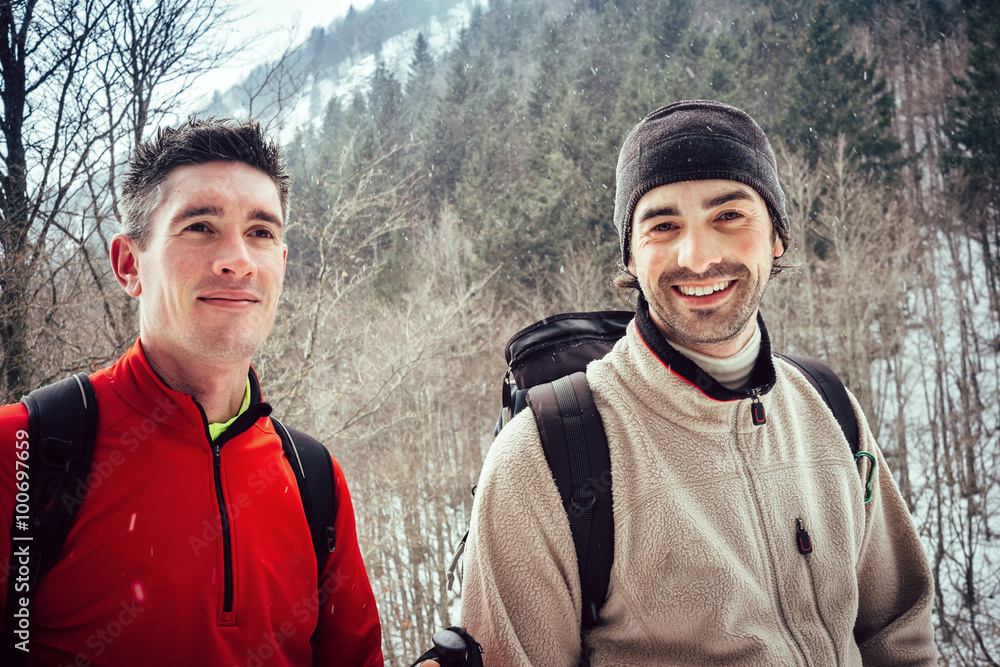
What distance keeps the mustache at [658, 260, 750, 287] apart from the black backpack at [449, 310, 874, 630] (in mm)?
369

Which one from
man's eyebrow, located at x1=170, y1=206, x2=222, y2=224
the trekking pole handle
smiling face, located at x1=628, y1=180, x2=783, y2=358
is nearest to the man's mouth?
smiling face, located at x1=628, y1=180, x2=783, y2=358

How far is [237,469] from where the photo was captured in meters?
1.45

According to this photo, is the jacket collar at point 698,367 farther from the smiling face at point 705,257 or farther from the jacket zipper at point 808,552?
the jacket zipper at point 808,552

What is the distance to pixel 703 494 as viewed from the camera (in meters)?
1.45

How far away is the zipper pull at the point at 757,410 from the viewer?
5.04 ft

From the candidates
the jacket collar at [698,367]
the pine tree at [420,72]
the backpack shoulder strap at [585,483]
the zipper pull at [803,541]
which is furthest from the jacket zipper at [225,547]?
the pine tree at [420,72]

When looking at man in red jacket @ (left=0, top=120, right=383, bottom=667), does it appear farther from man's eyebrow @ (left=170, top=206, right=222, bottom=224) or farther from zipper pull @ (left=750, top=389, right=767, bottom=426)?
zipper pull @ (left=750, top=389, right=767, bottom=426)

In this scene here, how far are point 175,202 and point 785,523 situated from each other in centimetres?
178

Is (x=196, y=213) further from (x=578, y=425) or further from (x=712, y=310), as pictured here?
(x=712, y=310)

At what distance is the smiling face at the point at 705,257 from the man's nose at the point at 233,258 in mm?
1055

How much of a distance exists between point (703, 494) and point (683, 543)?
0.14m

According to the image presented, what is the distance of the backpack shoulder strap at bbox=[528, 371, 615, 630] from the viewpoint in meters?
1.39

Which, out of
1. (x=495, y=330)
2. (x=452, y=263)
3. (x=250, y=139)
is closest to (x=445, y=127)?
(x=452, y=263)

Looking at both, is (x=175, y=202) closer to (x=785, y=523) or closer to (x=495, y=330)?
(x=785, y=523)
